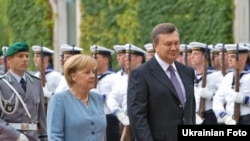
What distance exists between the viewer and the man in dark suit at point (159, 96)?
363 inches

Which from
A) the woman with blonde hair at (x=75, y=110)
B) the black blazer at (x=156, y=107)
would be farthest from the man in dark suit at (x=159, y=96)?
the woman with blonde hair at (x=75, y=110)

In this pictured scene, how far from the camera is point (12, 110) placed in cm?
1029

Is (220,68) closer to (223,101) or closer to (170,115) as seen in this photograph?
(223,101)

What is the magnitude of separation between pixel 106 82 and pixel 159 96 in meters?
6.18

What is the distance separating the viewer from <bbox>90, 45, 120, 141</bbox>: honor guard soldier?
15086 mm

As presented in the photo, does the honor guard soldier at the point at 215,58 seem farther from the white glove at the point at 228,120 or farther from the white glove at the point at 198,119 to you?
the white glove at the point at 228,120

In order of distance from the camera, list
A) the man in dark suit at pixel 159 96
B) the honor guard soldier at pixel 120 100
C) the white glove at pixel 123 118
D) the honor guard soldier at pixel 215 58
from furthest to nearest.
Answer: the honor guard soldier at pixel 215 58 < the honor guard soldier at pixel 120 100 < the white glove at pixel 123 118 < the man in dark suit at pixel 159 96

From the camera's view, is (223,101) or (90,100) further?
(223,101)

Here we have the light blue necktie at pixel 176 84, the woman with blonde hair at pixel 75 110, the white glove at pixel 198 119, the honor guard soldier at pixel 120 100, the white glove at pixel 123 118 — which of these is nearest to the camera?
the woman with blonde hair at pixel 75 110

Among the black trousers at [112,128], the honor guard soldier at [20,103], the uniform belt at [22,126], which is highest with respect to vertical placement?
the honor guard soldier at [20,103]

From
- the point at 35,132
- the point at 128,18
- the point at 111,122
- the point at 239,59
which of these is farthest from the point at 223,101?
the point at 128,18

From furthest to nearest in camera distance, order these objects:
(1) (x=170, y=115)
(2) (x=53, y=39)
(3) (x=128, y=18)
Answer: (2) (x=53, y=39)
(3) (x=128, y=18)
(1) (x=170, y=115)

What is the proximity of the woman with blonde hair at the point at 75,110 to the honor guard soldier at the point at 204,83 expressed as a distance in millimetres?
5765

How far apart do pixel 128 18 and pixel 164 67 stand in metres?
13.6
